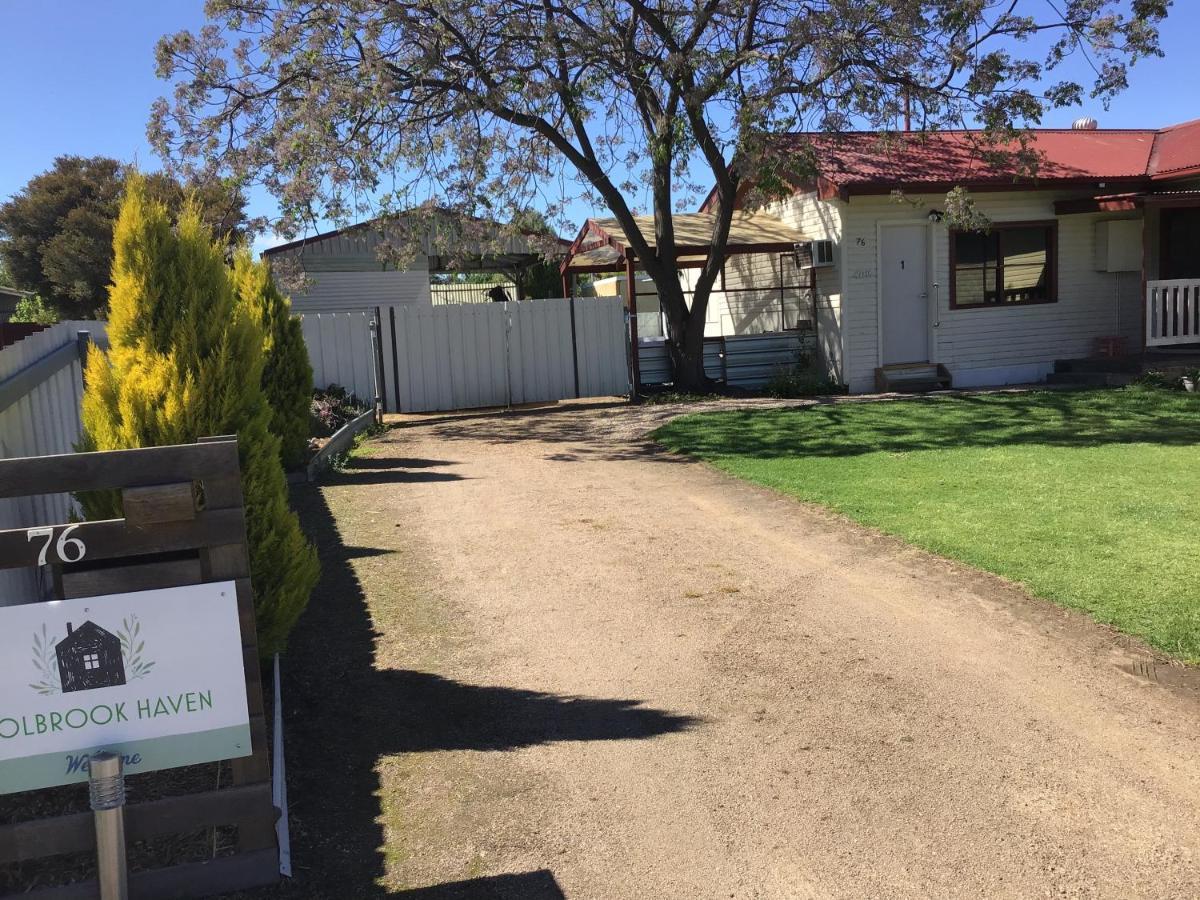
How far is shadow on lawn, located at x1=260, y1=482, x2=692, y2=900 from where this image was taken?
3119 mm

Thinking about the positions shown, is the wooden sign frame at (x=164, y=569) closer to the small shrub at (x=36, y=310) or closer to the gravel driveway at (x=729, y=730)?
the gravel driveway at (x=729, y=730)

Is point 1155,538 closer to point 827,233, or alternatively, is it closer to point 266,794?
point 266,794

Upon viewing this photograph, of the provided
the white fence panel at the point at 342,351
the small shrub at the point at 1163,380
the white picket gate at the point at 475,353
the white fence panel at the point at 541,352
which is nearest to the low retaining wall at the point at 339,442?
the white fence panel at the point at 342,351

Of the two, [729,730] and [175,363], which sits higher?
[175,363]

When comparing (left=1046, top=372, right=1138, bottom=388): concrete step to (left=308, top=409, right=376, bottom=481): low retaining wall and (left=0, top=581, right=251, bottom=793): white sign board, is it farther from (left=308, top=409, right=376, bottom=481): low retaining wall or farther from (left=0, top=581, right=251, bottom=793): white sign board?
(left=0, top=581, right=251, bottom=793): white sign board

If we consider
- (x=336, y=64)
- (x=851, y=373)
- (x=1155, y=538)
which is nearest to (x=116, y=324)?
(x=1155, y=538)

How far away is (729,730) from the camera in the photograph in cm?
409

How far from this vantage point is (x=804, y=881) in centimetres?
304

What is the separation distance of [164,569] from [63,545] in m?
0.27

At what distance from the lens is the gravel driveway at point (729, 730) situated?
3141mm

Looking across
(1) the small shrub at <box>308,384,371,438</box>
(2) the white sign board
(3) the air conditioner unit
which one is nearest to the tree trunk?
(3) the air conditioner unit

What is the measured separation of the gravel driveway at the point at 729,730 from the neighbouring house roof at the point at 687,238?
35.3ft

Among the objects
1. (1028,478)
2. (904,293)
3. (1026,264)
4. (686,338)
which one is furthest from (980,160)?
(1028,478)

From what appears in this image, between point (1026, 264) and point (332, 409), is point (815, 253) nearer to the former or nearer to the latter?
point (1026, 264)
